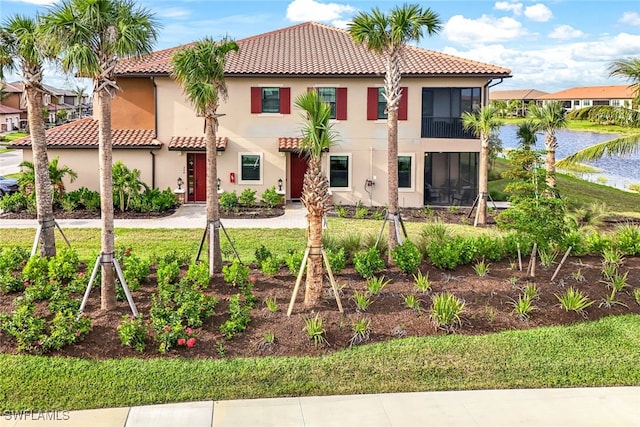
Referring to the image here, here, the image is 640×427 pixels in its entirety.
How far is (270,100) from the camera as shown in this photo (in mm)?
23625

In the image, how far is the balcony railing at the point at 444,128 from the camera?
2342 centimetres

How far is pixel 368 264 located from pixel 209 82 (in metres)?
4.64

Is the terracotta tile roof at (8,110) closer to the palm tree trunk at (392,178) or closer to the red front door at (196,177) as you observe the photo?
the red front door at (196,177)

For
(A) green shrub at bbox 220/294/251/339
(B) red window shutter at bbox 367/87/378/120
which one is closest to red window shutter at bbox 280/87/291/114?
(B) red window shutter at bbox 367/87/378/120

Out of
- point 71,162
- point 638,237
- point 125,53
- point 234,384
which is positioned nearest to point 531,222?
point 638,237

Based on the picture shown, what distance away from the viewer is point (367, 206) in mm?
23625

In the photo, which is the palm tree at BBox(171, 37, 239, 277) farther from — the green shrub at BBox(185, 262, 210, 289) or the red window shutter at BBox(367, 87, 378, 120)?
the red window shutter at BBox(367, 87, 378, 120)

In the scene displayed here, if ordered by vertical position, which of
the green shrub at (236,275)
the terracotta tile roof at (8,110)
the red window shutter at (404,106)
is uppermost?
the terracotta tile roof at (8,110)

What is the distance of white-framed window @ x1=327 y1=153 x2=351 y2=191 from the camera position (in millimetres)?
23734

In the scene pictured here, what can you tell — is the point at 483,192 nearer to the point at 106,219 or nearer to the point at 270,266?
the point at 270,266

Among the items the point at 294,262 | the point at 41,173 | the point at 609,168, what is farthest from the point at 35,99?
the point at 609,168

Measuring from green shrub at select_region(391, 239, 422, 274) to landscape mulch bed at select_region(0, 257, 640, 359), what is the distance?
0.16 m

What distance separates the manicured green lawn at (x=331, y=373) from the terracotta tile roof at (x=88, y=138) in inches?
622

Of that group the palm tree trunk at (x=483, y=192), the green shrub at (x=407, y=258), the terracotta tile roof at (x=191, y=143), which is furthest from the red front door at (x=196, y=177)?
the green shrub at (x=407, y=258)
